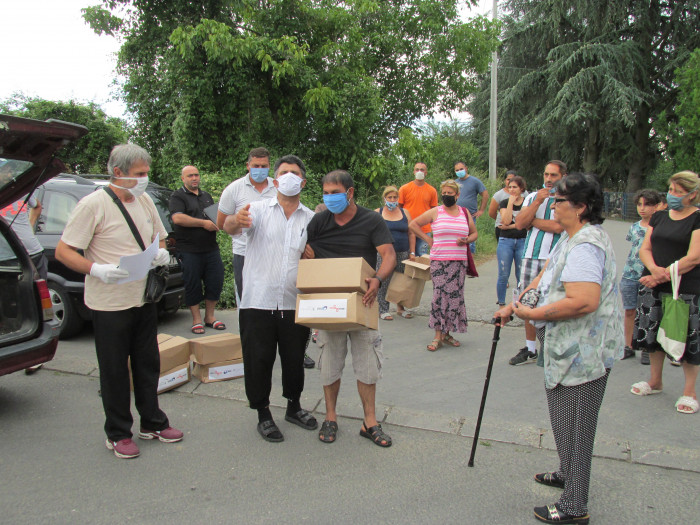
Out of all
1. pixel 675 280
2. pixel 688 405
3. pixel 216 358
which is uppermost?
pixel 675 280

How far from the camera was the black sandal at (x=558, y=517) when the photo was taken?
2.92 meters

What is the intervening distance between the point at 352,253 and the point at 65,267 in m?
3.86

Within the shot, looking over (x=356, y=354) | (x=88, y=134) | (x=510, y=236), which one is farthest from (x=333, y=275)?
(x=88, y=134)

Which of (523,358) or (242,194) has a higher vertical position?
(242,194)

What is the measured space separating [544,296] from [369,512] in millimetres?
1531

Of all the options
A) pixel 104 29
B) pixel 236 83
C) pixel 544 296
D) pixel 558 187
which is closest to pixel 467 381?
pixel 544 296

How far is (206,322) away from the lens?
6617 mm

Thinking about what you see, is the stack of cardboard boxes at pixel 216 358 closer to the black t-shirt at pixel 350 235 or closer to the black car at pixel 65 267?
the black t-shirt at pixel 350 235

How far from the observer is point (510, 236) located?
22.4ft

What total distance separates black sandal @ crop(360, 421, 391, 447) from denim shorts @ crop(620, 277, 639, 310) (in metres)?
3.26

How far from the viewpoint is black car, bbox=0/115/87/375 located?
3646 millimetres

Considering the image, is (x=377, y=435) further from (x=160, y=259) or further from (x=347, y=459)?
(x=160, y=259)

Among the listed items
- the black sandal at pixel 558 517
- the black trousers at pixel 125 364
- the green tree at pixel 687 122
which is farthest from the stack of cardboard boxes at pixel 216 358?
the green tree at pixel 687 122

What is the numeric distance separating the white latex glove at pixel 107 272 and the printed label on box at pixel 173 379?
149 centimetres
